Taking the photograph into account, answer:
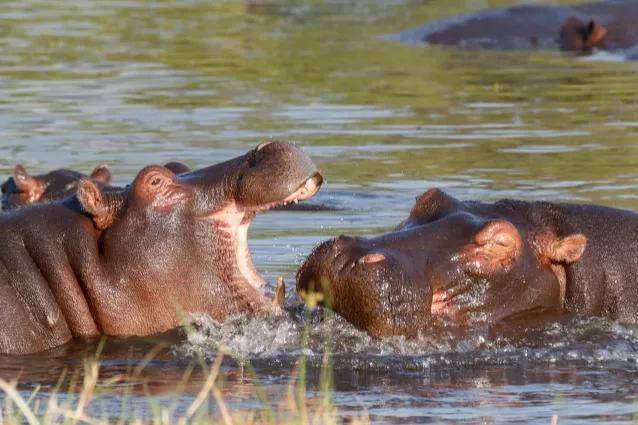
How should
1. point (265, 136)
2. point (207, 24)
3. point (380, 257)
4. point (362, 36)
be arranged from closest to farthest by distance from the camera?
1. point (380, 257)
2. point (265, 136)
3. point (362, 36)
4. point (207, 24)

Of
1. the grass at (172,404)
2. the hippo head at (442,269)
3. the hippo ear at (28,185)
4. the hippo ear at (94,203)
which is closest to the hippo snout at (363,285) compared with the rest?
the hippo head at (442,269)

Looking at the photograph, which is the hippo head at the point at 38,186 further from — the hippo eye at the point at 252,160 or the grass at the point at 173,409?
the grass at the point at 173,409

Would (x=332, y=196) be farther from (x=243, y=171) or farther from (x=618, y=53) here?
(x=618, y=53)

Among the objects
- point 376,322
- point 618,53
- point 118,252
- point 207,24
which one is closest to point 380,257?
point 376,322

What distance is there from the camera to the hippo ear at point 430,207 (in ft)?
21.1

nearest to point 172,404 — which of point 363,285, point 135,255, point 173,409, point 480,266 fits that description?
point 173,409

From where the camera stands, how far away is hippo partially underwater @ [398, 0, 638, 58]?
19.5m

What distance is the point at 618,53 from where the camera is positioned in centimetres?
1912

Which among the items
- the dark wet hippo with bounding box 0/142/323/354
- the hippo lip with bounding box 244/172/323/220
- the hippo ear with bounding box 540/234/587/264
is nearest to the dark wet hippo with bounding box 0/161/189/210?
the dark wet hippo with bounding box 0/142/323/354

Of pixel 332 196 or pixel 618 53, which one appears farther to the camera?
pixel 618 53

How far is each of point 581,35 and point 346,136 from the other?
279 inches

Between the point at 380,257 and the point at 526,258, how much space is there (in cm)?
76

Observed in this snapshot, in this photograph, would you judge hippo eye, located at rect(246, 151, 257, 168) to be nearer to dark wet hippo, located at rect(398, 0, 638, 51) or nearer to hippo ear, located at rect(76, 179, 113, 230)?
hippo ear, located at rect(76, 179, 113, 230)

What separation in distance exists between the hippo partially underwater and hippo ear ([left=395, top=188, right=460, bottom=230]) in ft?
43.0
